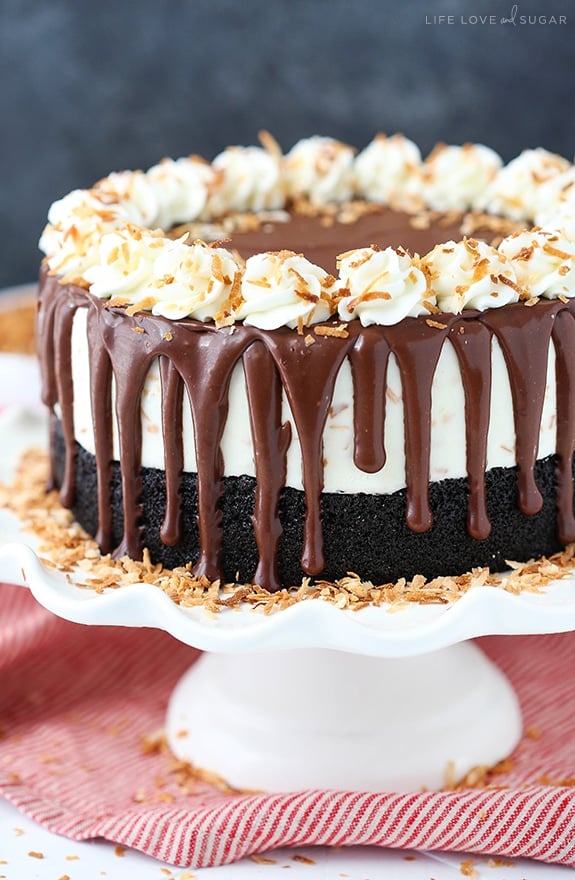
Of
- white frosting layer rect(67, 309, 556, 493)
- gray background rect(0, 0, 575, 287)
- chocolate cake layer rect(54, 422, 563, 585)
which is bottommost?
chocolate cake layer rect(54, 422, 563, 585)

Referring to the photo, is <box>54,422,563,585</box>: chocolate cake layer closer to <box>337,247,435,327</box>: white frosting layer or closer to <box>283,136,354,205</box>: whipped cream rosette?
<box>337,247,435,327</box>: white frosting layer

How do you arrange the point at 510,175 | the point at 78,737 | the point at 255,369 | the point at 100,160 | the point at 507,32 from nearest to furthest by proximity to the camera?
the point at 255,369 → the point at 78,737 → the point at 510,175 → the point at 507,32 → the point at 100,160

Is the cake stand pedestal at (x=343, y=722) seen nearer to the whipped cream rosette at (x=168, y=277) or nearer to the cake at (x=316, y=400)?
the cake at (x=316, y=400)

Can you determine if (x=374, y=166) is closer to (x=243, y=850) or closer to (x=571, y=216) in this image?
(x=571, y=216)

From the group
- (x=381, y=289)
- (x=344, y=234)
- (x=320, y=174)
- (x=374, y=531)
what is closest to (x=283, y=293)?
(x=381, y=289)

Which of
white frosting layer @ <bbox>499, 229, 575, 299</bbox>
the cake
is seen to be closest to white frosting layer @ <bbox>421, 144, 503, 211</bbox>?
the cake

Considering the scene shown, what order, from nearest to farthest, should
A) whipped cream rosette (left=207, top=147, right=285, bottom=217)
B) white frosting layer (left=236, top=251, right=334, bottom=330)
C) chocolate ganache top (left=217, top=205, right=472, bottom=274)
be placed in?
white frosting layer (left=236, top=251, right=334, bottom=330)
chocolate ganache top (left=217, top=205, right=472, bottom=274)
whipped cream rosette (left=207, top=147, right=285, bottom=217)

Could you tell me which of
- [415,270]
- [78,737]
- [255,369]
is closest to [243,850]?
[78,737]
